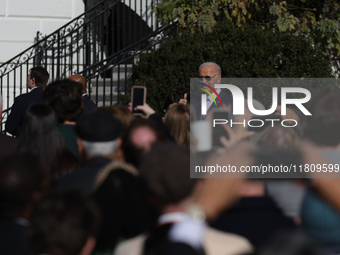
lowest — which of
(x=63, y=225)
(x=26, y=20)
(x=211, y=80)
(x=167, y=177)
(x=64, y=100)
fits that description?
(x=63, y=225)

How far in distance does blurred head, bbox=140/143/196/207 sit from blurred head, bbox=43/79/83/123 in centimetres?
187

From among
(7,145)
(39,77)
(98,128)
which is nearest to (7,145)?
(7,145)

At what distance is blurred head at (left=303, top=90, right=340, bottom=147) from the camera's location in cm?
261

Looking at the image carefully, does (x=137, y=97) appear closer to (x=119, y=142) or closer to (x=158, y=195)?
(x=119, y=142)

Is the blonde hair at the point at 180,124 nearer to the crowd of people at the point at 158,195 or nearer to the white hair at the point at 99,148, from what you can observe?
the crowd of people at the point at 158,195

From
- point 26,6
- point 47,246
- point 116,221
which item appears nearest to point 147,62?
point 26,6

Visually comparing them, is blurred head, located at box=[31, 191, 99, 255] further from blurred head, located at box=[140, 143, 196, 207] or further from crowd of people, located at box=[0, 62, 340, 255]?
blurred head, located at box=[140, 143, 196, 207]

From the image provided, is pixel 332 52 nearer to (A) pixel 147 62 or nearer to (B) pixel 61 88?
(A) pixel 147 62

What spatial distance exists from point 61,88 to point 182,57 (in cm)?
410

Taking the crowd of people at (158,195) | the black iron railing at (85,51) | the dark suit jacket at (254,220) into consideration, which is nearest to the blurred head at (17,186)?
the crowd of people at (158,195)

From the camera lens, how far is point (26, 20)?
33.2 feet

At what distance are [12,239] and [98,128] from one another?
932 millimetres

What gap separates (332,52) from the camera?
961cm

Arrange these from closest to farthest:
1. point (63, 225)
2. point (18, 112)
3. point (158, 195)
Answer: point (63, 225) < point (158, 195) < point (18, 112)
